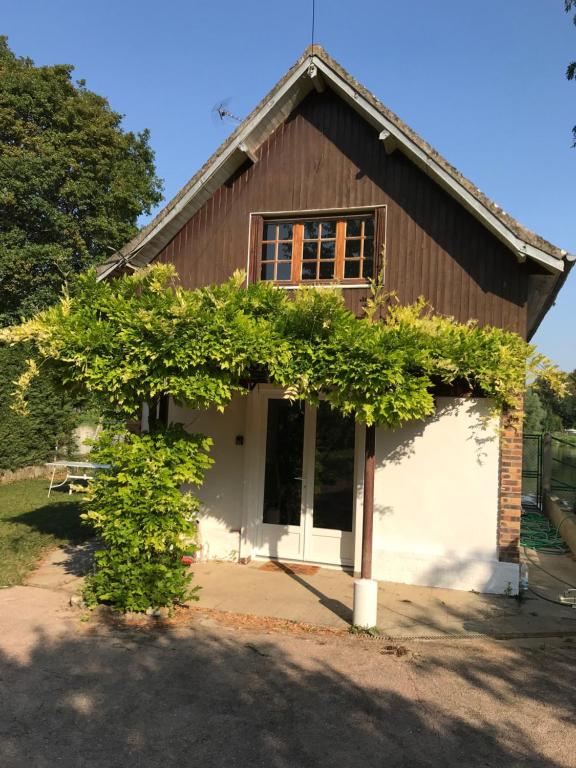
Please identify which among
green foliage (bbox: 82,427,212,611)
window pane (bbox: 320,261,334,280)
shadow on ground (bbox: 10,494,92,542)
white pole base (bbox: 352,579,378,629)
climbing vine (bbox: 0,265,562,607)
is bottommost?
shadow on ground (bbox: 10,494,92,542)

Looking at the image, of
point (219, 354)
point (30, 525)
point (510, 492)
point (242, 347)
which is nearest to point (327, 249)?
point (242, 347)

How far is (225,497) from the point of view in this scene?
8352mm

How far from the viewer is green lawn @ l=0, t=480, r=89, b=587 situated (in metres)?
7.95

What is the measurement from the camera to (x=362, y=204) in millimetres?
7703

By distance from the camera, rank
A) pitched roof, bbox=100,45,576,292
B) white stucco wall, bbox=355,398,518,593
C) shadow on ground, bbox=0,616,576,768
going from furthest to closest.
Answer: white stucco wall, bbox=355,398,518,593 < pitched roof, bbox=100,45,576,292 < shadow on ground, bbox=0,616,576,768

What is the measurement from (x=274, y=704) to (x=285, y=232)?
20.2ft

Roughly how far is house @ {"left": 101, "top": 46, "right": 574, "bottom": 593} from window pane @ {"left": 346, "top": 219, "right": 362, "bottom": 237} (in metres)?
0.02

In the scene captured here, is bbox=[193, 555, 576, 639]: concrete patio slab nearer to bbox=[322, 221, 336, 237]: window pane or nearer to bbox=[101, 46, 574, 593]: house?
bbox=[101, 46, 574, 593]: house

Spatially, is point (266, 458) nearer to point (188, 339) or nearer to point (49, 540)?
point (188, 339)

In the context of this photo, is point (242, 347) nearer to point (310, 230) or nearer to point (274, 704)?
point (274, 704)

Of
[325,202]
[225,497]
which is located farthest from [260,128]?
[225,497]

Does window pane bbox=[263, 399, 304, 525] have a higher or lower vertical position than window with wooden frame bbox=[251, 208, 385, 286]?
lower

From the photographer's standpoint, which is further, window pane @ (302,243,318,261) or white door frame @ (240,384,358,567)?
window pane @ (302,243,318,261)

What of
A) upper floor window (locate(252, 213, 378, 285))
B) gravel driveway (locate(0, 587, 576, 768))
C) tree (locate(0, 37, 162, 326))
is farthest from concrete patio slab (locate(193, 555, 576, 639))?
tree (locate(0, 37, 162, 326))
